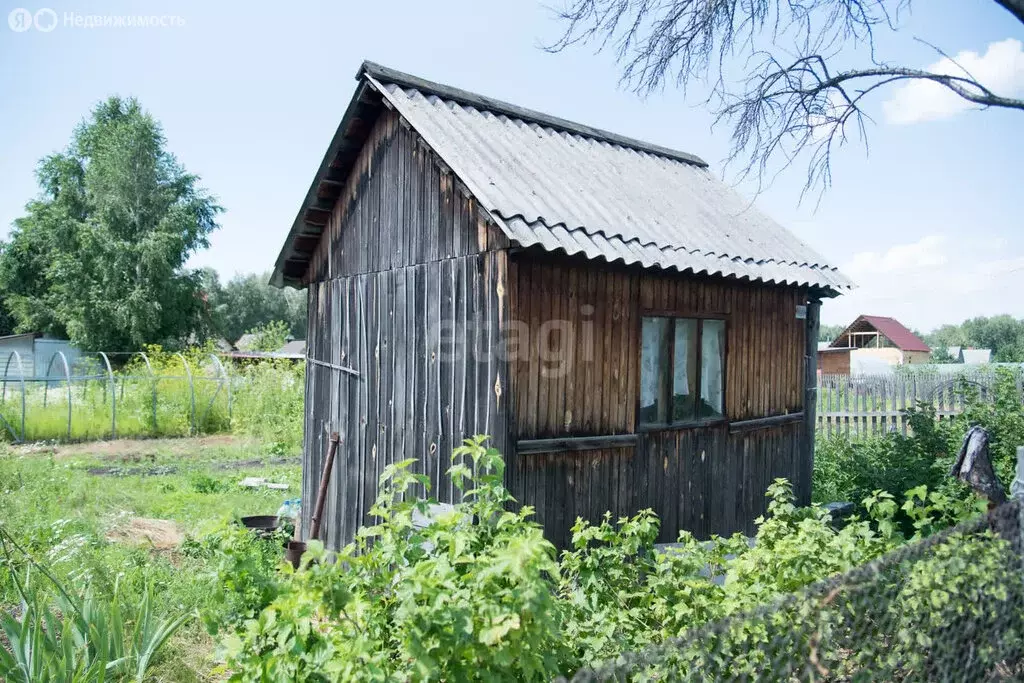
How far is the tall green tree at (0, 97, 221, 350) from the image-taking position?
35.9 m

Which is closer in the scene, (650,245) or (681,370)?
(650,245)

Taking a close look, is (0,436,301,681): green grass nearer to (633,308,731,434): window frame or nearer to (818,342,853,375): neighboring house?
(633,308,731,434): window frame

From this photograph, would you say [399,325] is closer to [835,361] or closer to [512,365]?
[512,365]

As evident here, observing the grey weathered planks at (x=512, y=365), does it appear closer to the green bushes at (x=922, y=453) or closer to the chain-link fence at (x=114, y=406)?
the green bushes at (x=922, y=453)

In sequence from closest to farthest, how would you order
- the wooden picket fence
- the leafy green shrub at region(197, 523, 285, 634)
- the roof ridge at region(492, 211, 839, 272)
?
the leafy green shrub at region(197, 523, 285, 634) → the roof ridge at region(492, 211, 839, 272) → the wooden picket fence

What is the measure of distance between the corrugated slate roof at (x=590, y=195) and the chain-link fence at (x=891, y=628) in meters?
3.07

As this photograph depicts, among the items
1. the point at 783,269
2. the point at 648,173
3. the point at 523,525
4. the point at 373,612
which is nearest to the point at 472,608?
the point at 373,612

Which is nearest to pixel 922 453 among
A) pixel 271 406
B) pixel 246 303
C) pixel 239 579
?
pixel 239 579

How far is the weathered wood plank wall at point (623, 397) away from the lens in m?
5.71

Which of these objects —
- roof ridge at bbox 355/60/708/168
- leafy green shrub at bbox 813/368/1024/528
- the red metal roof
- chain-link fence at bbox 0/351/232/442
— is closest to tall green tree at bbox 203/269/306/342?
chain-link fence at bbox 0/351/232/442

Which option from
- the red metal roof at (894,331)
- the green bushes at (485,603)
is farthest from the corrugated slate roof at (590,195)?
the red metal roof at (894,331)

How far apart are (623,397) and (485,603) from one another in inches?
158

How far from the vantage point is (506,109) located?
26.8 feet

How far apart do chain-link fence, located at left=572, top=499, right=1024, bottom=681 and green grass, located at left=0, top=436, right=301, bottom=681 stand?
211cm
